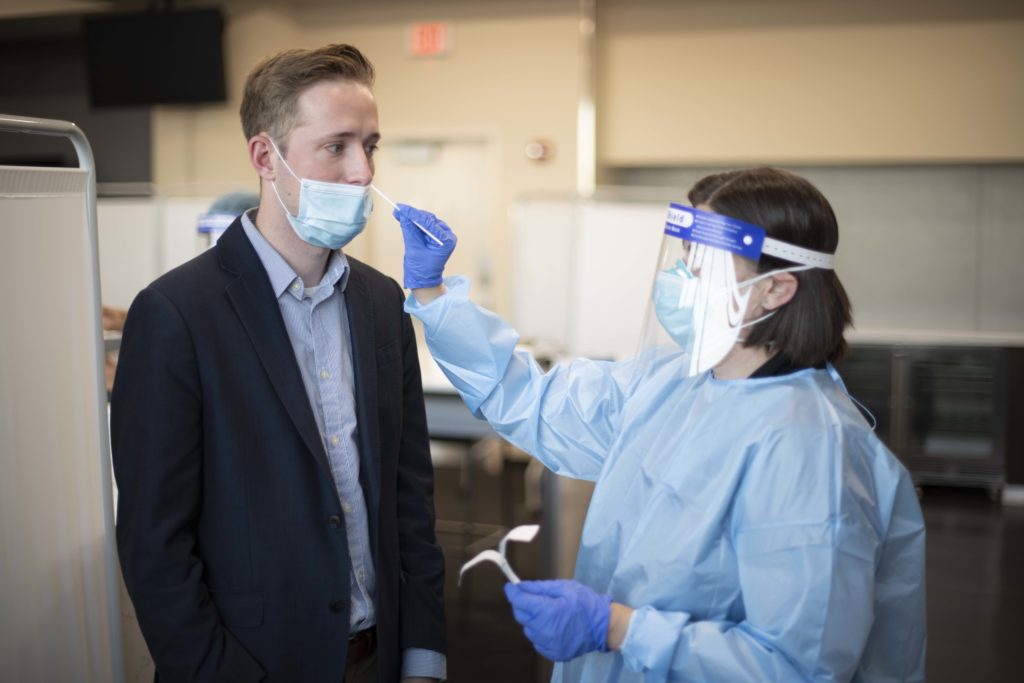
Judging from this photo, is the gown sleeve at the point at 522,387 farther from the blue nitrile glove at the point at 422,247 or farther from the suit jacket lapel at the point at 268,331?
the suit jacket lapel at the point at 268,331

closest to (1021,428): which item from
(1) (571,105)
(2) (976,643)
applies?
(2) (976,643)

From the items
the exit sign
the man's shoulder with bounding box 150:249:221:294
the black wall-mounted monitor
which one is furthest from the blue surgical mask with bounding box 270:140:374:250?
the black wall-mounted monitor

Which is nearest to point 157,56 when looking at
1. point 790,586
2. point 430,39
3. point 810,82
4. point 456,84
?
point 430,39

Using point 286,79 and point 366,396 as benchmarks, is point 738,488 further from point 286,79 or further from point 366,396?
point 286,79

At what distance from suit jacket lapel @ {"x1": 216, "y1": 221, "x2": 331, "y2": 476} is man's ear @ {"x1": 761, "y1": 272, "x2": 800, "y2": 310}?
0.71 meters

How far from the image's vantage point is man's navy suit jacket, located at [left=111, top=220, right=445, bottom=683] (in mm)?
1260

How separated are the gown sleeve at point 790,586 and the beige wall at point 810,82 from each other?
17.1 feet

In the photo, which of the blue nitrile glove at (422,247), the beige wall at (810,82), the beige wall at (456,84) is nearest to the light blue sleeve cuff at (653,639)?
the blue nitrile glove at (422,247)

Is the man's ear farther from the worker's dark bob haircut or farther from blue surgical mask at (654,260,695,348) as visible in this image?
blue surgical mask at (654,260,695,348)

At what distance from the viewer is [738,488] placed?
126 centimetres

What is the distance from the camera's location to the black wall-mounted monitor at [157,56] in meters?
6.41

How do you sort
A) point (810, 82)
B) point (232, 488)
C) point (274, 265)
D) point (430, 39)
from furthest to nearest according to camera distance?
point (430, 39) < point (810, 82) < point (274, 265) < point (232, 488)

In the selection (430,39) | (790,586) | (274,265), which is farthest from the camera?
(430,39)

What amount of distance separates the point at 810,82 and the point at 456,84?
239 cm
